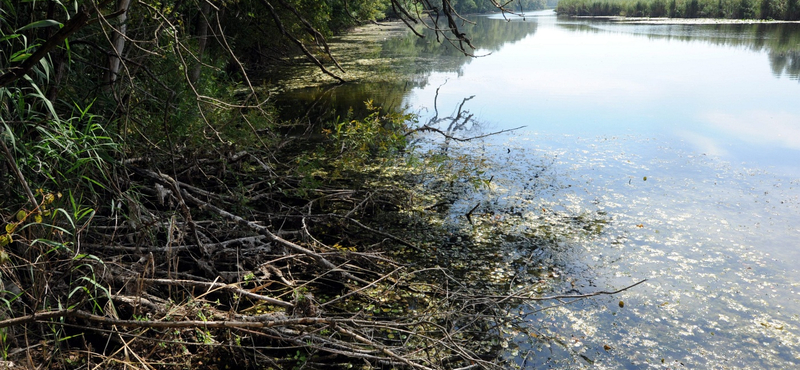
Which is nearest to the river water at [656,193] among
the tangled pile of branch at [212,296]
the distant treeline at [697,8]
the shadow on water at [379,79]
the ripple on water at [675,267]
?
the ripple on water at [675,267]

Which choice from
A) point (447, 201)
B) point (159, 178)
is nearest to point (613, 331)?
point (447, 201)

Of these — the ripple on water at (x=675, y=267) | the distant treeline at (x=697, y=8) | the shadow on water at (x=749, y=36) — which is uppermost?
the distant treeline at (x=697, y=8)

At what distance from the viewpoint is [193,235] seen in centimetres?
324

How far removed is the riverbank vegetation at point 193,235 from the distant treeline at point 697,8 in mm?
23843

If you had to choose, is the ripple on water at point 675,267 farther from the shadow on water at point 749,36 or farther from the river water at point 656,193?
the shadow on water at point 749,36

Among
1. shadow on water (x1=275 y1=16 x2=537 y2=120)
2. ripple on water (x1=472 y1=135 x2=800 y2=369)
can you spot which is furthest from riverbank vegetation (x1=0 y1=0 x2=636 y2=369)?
shadow on water (x1=275 y1=16 x2=537 y2=120)

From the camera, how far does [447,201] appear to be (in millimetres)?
4910

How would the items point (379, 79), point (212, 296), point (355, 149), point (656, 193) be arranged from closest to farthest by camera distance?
1. point (212, 296)
2. point (656, 193)
3. point (355, 149)
4. point (379, 79)

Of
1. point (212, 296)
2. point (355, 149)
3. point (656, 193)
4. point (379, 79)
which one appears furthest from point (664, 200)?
point (379, 79)

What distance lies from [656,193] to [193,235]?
403 cm

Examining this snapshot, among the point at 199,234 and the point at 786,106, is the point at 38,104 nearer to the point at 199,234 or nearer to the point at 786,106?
the point at 199,234

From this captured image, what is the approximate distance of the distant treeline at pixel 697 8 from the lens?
23156mm

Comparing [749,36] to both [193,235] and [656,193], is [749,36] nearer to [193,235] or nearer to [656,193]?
[656,193]

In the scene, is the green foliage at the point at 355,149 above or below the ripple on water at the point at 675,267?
above
